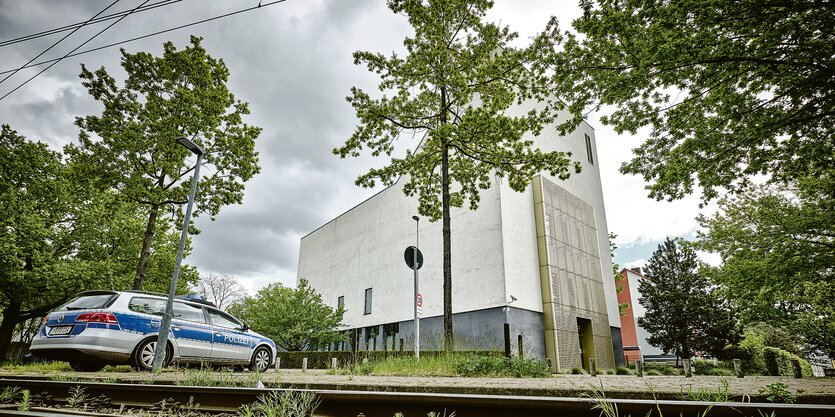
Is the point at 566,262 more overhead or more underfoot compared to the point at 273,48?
more underfoot

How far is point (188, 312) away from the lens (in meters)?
9.40

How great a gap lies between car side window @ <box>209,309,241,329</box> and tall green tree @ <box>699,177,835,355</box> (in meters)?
18.9

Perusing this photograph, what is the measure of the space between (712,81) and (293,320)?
22360mm

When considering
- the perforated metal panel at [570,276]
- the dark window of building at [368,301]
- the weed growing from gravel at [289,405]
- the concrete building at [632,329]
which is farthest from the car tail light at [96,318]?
the concrete building at [632,329]

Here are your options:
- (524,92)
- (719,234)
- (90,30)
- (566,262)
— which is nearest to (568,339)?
(566,262)

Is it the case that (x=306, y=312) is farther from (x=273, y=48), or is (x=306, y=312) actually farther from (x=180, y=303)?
(x=273, y=48)

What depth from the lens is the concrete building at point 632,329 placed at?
1799 inches

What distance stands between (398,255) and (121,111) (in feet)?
60.7

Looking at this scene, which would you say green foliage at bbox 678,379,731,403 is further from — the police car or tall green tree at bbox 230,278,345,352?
tall green tree at bbox 230,278,345,352

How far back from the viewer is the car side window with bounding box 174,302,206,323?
9187 millimetres

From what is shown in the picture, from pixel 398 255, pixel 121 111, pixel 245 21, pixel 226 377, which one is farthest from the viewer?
pixel 398 255

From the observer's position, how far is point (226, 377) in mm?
5648

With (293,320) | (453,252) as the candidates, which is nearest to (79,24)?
(293,320)

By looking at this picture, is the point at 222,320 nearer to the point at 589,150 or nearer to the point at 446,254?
the point at 446,254
